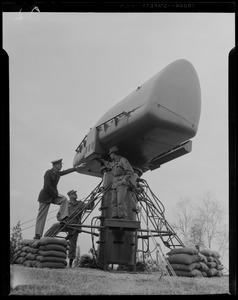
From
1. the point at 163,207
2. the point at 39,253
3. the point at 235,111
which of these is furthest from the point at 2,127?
the point at 163,207

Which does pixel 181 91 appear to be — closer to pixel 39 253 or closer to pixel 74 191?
pixel 74 191

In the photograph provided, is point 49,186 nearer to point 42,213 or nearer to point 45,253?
point 42,213

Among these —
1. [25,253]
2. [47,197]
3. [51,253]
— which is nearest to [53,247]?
[51,253]

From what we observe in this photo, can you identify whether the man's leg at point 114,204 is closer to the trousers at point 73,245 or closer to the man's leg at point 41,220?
the trousers at point 73,245

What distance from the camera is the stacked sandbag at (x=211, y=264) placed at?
6.53 meters

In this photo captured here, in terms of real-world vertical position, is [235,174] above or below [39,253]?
above

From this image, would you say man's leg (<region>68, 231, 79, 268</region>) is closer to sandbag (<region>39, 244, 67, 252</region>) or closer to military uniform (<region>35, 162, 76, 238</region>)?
military uniform (<region>35, 162, 76, 238</region>)

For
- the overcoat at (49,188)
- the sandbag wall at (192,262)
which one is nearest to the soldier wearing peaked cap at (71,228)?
the overcoat at (49,188)

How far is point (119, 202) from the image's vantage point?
7133 millimetres

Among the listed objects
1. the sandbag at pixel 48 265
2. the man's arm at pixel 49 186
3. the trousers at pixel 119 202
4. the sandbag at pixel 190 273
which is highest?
the man's arm at pixel 49 186

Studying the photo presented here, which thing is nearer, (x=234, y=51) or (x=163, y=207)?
(x=234, y=51)

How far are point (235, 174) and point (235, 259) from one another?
2.81 ft
